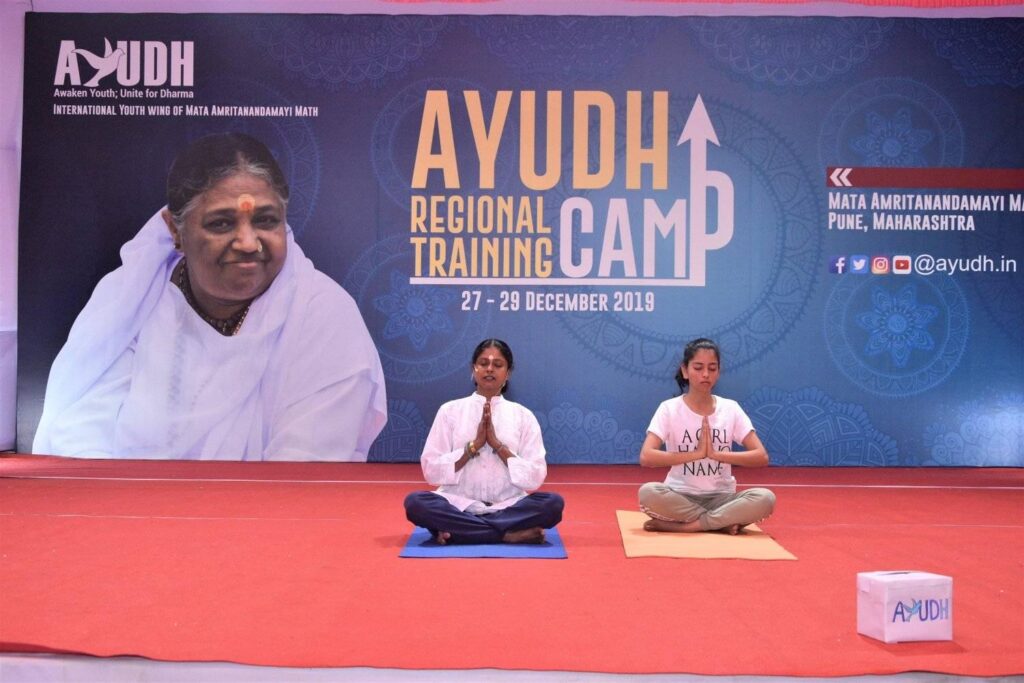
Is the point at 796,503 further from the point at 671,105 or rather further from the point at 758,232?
the point at 671,105

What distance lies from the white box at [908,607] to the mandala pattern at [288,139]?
5662 mm

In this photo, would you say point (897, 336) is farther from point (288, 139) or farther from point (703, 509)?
point (288, 139)

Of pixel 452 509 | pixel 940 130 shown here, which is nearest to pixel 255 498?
pixel 452 509

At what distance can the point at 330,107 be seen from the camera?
25.4 feet

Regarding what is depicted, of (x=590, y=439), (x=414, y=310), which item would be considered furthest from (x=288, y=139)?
(x=590, y=439)

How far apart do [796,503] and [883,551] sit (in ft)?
4.95

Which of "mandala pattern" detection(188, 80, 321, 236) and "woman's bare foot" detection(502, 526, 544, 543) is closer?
"woman's bare foot" detection(502, 526, 544, 543)

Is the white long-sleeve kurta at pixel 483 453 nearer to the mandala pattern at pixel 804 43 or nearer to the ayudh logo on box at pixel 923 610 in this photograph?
the ayudh logo on box at pixel 923 610

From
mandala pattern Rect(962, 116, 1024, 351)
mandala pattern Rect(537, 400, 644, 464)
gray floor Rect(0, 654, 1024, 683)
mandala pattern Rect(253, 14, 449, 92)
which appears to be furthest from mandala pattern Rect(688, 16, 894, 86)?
gray floor Rect(0, 654, 1024, 683)

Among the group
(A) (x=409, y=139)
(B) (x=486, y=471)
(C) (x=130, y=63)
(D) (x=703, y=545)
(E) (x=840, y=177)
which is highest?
(C) (x=130, y=63)

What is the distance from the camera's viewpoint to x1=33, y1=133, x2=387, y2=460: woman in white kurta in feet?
24.9

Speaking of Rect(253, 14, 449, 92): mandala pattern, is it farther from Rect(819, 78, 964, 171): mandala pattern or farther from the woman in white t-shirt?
the woman in white t-shirt

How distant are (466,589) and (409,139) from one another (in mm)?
4854

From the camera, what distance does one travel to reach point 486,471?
4379mm
